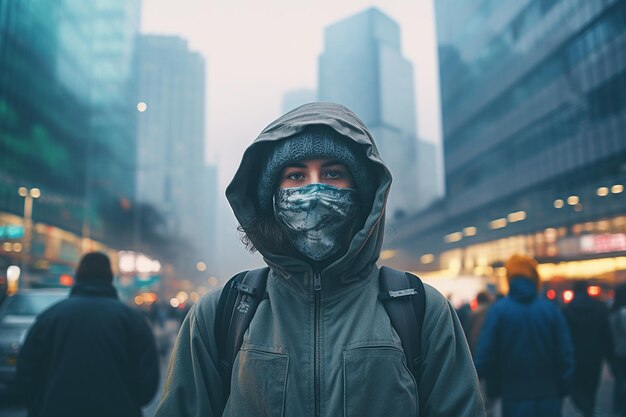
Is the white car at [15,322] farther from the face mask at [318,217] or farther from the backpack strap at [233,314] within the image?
the face mask at [318,217]

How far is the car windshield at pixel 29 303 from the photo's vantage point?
11816 mm

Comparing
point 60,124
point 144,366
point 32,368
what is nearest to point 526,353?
point 144,366

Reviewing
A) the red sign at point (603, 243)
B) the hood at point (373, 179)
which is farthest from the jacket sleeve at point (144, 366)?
the red sign at point (603, 243)

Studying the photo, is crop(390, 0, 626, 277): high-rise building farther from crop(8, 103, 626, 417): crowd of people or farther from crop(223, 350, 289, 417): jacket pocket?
crop(223, 350, 289, 417): jacket pocket

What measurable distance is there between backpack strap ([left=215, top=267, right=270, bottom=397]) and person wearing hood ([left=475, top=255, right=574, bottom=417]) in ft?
11.9

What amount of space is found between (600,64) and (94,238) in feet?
170

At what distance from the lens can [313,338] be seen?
7.38 feet

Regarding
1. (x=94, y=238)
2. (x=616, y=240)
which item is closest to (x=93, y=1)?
(x=94, y=238)

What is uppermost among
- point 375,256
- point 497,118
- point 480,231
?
point 497,118

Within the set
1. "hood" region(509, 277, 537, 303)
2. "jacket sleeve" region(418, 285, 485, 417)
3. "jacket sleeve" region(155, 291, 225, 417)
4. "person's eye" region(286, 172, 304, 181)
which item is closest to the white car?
"hood" region(509, 277, 537, 303)

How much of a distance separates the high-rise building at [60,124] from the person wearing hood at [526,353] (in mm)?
28373

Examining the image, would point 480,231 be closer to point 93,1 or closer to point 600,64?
point 600,64

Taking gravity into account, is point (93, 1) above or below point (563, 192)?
above

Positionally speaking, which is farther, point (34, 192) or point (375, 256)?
point (34, 192)
